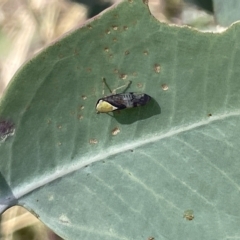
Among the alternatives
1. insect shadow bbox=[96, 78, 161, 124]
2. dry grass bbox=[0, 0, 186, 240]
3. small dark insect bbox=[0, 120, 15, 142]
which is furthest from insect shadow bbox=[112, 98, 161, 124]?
dry grass bbox=[0, 0, 186, 240]

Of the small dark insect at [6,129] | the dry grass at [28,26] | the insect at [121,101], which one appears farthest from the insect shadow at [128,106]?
the dry grass at [28,26]

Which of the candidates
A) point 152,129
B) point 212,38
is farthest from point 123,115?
point 212,38

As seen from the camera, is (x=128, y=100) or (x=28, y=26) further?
(x=28, y=26)

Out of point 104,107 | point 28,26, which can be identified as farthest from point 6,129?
point 28,26

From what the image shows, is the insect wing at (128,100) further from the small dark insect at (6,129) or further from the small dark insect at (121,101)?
the small dark insect at (6,129)

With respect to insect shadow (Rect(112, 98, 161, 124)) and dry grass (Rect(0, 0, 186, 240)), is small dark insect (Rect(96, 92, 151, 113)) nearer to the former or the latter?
insect shadow (Rect(112, 98, 161, 124))

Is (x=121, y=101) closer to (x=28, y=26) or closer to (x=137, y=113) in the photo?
(x=137, y=113)
